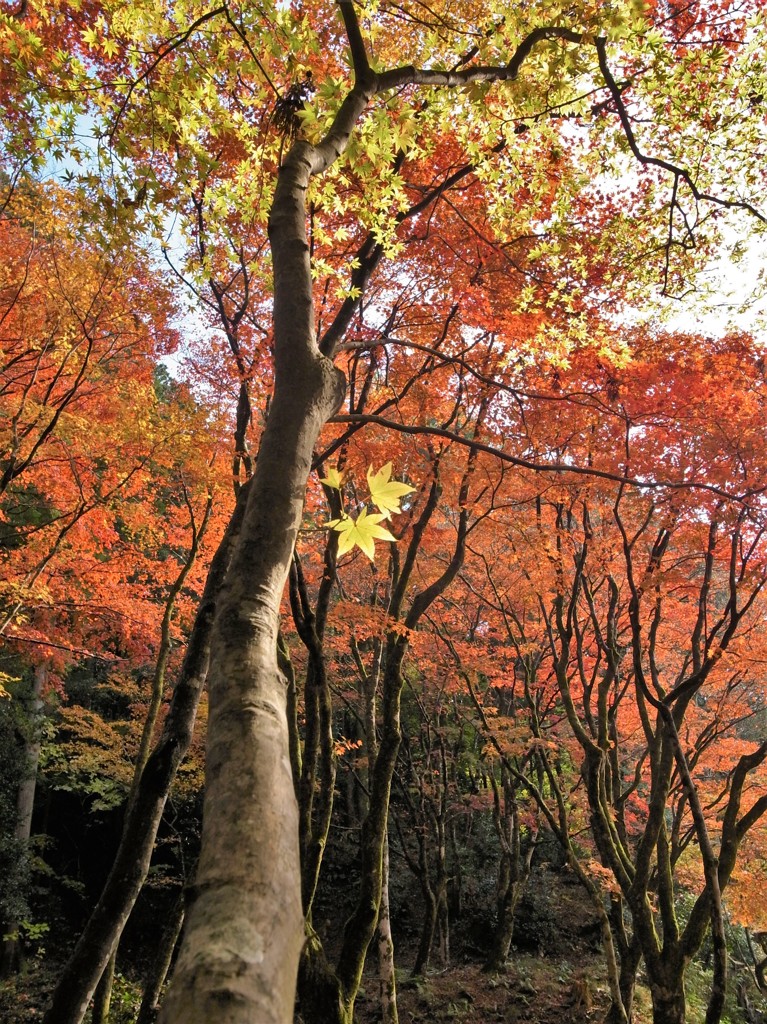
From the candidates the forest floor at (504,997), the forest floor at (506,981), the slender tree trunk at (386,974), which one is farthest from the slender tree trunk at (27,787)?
the slender tree trunk at (386,974)

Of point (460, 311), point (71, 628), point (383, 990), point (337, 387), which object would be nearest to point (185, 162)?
point (337, 387)

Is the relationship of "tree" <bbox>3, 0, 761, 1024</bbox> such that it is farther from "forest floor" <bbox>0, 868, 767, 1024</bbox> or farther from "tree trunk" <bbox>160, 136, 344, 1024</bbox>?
"forest floor" <bbox>0, 868, 767, 1024</bbox>

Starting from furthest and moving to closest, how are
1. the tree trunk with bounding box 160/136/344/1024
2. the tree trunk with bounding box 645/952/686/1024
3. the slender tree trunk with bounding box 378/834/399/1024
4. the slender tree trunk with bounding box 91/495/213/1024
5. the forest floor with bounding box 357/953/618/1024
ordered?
the forest floor with bounding box 357/953/618/1024 < the slender tree trunk with bounding box 378/834/399/1024 < the slender tree trunk with bounding box 91/495/213/1024 < the tree trunk with bounding box 645/952/686/1024 < the tree trunk with bounding box 160/136/344/1024

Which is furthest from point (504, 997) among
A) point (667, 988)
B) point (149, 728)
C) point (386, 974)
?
point (149, 728)

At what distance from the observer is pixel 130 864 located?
11.5 feet

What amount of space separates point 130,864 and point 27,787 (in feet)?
39.7

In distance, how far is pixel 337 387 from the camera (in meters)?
1.93

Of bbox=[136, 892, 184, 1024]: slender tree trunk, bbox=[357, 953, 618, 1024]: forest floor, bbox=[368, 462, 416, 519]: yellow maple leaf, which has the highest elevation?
bbox=[368, 462, 416, 519]: yellow maple leaf

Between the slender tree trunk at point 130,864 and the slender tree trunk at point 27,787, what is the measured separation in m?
10.9

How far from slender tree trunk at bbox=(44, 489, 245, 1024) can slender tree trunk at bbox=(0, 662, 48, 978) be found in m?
10.9

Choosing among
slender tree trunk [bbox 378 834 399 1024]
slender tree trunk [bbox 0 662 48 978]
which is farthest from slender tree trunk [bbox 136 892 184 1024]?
slender tree trunk [bbox 0 662 48 978]

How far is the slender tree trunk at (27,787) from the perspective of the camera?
12.1 meters

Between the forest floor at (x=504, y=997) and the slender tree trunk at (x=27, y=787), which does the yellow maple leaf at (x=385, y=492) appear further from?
the slender tree trunk at (x=27, y=787)

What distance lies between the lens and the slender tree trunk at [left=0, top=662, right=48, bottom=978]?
12141 millimetres
